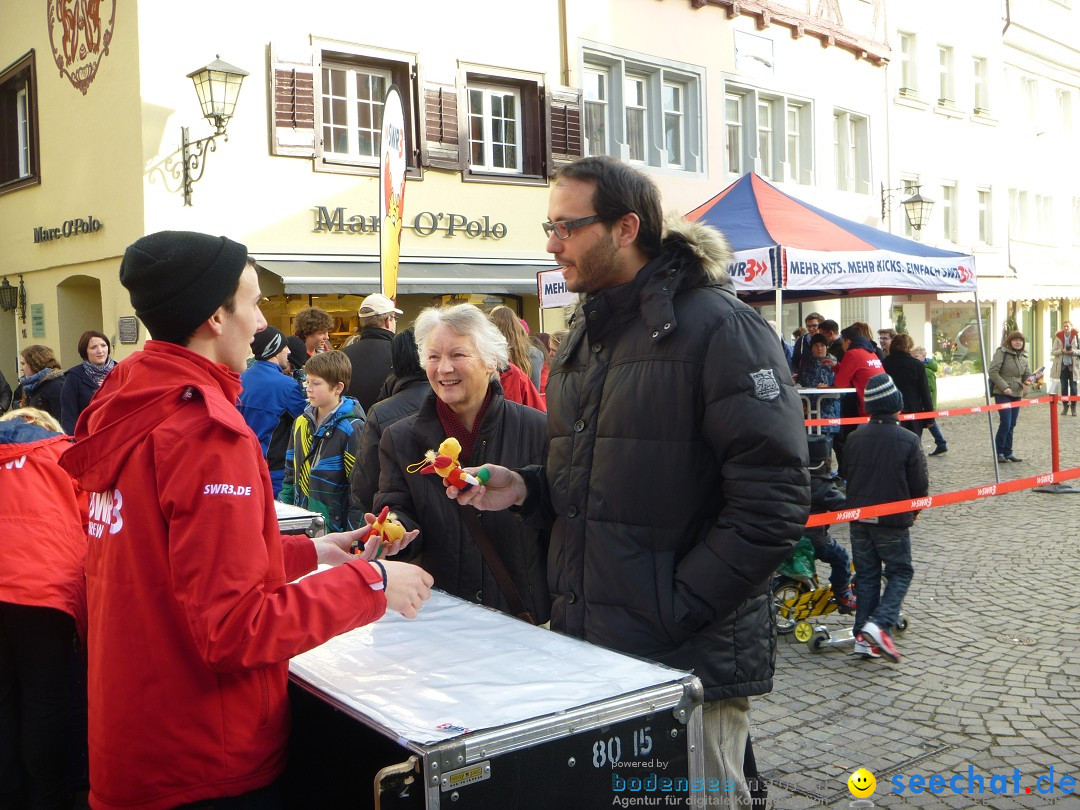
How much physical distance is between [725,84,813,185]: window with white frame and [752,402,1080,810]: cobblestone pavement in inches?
459

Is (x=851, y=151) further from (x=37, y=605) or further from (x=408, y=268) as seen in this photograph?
(x=37, y=605)

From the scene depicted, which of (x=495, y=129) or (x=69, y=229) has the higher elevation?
(x=495, y=129)

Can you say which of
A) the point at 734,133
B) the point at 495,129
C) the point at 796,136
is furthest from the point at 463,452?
the point at 796,136

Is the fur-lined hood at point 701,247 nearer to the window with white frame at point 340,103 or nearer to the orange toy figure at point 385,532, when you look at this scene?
the orange toy figure at point 385,532

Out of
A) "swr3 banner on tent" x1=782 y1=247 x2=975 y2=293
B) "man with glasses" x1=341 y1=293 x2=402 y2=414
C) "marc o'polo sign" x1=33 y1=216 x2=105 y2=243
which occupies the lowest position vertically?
"man with glasses" x1=341 y1=293 x2=402 y2=414

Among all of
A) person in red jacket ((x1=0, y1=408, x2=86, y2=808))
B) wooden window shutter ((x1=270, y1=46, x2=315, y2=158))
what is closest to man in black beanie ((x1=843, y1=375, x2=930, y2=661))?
person in red jacket ((x1=0, y1=408, x2=86, y2=808))

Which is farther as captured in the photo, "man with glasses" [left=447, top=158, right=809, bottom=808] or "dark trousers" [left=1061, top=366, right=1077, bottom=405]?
"dark trousers" [left=1061, top=366, right=1077, bottom=405]

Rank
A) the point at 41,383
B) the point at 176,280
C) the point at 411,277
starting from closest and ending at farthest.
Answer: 1. the point at 176,280
2. the point at 41,383
3. the point at 411,277

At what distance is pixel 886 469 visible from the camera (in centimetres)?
548

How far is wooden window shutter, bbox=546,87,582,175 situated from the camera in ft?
48.7

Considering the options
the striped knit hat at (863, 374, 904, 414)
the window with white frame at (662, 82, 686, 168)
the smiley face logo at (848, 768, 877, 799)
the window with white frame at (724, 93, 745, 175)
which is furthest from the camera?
the window with white frame at (724, 93, 745, 175)

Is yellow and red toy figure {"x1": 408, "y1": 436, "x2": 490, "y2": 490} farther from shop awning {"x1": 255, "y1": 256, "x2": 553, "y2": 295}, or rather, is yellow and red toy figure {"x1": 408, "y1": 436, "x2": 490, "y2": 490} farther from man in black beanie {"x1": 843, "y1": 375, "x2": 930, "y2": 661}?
shop awning {"x1": 255, "y1": 256, "x2": 553, "y2": 295}

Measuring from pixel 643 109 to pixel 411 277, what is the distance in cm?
610

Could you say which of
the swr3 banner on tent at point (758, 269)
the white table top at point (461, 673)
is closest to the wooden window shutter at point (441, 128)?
the swr3 banner on tent at point (758, 269)
